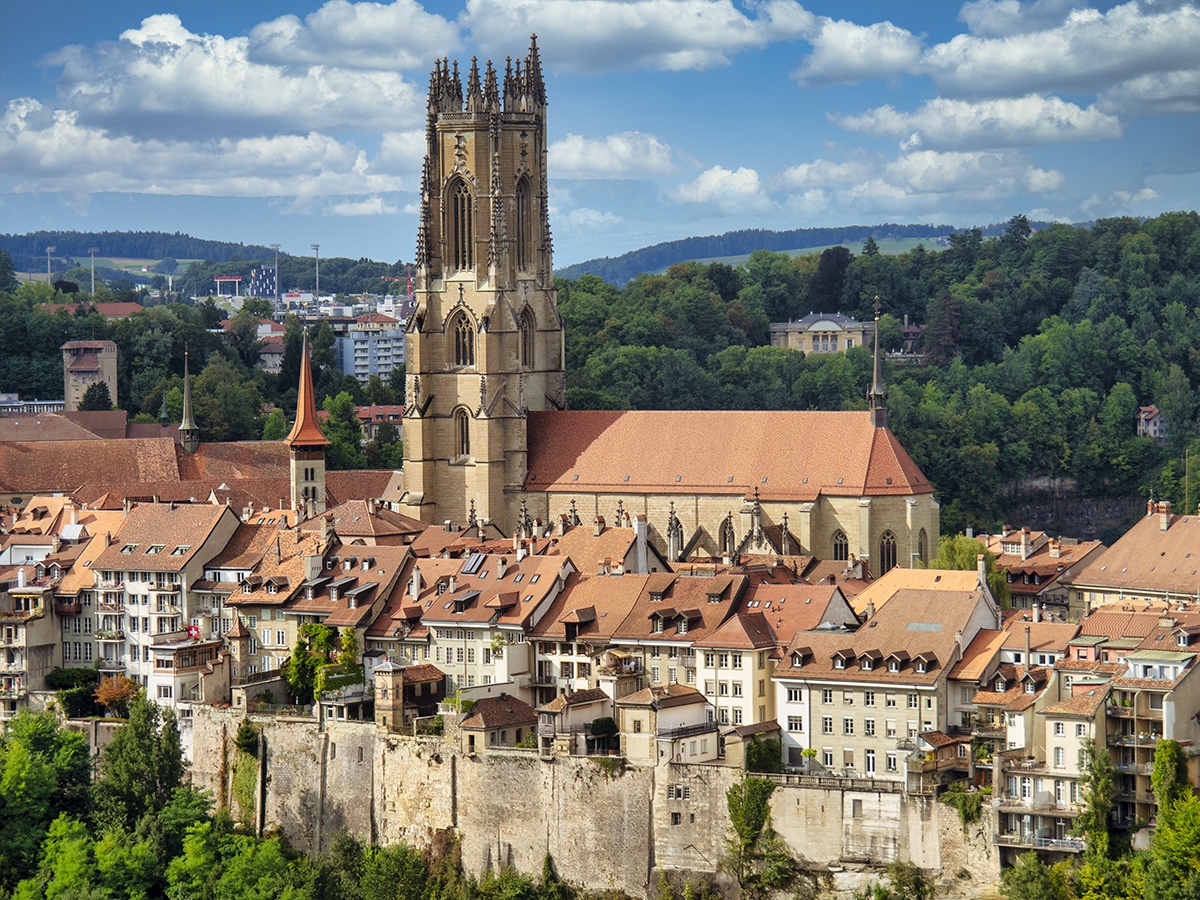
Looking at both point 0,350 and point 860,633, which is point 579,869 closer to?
point 860,633

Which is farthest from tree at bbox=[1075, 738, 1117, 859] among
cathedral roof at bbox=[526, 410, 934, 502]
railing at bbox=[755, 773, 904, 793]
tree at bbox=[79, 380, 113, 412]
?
tree at bbox=[79, 380, 113, 412]

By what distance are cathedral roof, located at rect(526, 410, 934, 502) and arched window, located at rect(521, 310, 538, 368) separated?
2.37 m

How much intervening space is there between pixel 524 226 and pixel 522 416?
27.2 feet

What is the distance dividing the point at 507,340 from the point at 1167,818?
46856mm

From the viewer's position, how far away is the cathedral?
104m

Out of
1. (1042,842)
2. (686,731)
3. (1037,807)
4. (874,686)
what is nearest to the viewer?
(1042,842)

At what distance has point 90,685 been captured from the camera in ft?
306

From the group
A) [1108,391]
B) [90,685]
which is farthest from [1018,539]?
[1108,391]

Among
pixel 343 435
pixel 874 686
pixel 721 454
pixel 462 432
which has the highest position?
pixel 462 432

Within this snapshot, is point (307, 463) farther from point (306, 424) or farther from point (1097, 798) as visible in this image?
point (1097, 798)

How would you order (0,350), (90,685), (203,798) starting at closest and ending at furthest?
(203,798)
(90,685)
(0,350)

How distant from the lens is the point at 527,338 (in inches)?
4341

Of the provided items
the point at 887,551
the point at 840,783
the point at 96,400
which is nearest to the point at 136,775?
the point at 840,783

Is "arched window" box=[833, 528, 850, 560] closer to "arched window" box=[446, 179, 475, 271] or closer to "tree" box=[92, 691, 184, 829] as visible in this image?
"arched window" box=[446, 179, 475, 271]
